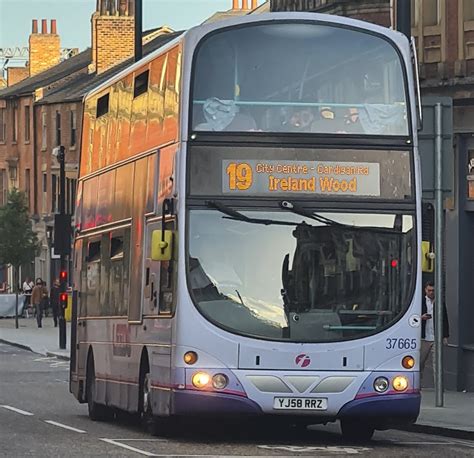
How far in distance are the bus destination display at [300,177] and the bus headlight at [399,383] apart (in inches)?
72.1

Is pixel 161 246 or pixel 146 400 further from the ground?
pixel 161 246

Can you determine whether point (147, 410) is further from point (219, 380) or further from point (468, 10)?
point (468, 10)

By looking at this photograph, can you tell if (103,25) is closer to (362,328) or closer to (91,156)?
(91,156)

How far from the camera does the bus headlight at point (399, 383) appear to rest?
656 inches

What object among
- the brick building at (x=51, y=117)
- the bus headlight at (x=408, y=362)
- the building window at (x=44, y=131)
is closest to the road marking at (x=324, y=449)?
the bus headlight at (x=408, y=362)

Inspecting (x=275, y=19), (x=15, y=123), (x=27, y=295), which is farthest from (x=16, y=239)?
(x=275, y=19)

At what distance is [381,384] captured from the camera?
54.5 ft

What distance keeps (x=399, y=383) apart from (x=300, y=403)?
3.46ft

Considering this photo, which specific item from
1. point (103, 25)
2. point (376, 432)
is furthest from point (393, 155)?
point (103, 25)

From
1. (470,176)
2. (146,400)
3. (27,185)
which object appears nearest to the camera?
(146,400)

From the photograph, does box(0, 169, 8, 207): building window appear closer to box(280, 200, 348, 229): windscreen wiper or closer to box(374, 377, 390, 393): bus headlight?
box(280, 200, 348, 229): windscreen wiper

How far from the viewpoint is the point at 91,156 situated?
2206cm

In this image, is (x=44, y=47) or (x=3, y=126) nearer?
(x=3, y=126)

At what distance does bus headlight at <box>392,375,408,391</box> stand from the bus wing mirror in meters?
2.53
